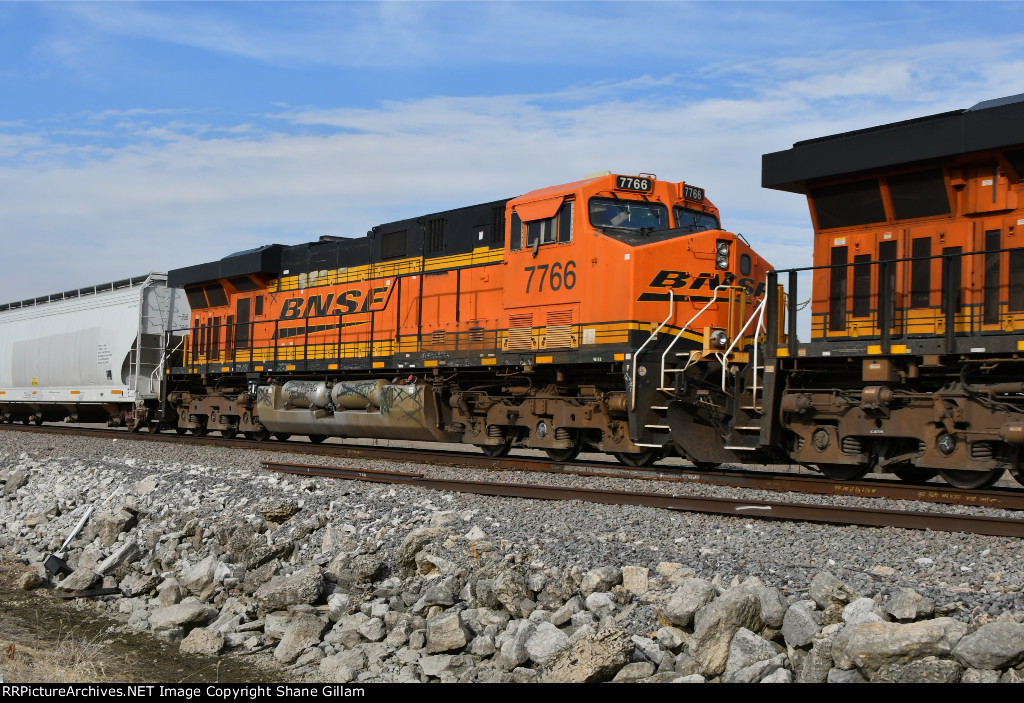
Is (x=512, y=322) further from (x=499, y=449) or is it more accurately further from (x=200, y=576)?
(x=200, y=576)

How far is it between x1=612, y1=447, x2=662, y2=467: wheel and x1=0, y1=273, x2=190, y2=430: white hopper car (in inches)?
477

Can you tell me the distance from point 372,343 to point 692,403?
20.5 ft

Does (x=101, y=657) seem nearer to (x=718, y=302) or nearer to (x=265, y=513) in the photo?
(x=265, y=513)

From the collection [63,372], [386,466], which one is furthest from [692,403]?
[63,372]

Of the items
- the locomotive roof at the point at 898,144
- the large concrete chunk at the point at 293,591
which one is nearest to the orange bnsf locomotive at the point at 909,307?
the locomotive roof at the point at 898,144

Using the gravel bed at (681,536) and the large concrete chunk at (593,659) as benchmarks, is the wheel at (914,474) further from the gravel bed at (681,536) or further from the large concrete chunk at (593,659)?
the large concrete chunk at (593,659)

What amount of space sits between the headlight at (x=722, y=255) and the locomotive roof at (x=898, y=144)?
1.67 metres

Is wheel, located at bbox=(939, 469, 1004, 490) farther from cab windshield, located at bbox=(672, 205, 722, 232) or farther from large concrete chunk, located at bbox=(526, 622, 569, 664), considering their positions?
large concrete chunk, located at bbox=(526, 622, 569, 664)

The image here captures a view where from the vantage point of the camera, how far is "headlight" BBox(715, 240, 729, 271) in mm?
11719

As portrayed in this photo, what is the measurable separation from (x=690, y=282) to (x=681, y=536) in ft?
17.8

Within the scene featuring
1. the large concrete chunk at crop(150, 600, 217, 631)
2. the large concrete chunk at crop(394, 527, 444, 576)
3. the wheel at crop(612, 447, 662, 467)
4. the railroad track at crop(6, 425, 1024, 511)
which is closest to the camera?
the large concrete chunk at crop(394, 527, 444, 576)

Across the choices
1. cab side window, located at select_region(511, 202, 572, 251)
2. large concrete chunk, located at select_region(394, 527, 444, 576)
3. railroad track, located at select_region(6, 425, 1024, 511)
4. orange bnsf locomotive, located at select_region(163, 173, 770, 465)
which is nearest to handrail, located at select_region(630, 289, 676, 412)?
orange bnsf locomotive, located at select_region(163, 173, 770, 465)

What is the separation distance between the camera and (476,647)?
18.8ft

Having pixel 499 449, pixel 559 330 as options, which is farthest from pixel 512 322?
pixel 499 449
